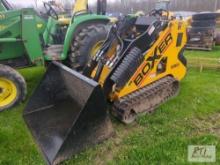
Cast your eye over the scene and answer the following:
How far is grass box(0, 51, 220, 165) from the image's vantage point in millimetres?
3047

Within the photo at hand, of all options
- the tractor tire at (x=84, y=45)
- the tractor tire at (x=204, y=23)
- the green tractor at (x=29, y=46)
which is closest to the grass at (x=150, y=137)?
the green tractor at (x=29, y=46)

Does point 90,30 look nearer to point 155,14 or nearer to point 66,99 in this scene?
point 155,14

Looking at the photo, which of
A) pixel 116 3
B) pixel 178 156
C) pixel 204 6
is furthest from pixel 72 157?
pixel 116 3

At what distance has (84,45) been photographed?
500 cm

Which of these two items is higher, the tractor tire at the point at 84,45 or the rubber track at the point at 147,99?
the tractor tire at the point at 84,45

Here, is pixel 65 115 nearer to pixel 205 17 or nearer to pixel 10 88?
pixel 10 88

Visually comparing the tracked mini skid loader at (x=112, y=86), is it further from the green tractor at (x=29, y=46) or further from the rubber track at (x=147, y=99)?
the green tractor at (x=29, y=46)

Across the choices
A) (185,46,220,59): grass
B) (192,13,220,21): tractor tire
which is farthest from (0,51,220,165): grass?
(192,13,220,21): tractor tire

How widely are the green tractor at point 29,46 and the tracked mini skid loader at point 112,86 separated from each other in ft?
1.85

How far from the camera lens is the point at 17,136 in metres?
→ 3.52

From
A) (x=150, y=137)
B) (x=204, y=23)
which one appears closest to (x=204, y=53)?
(x=204, y=23)

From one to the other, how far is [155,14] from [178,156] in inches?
102

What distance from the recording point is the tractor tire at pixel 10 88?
14.0 ft

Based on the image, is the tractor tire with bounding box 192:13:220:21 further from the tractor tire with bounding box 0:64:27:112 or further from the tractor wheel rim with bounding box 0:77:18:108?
the tractor wheel rim with bounding box 0:77:18:108
